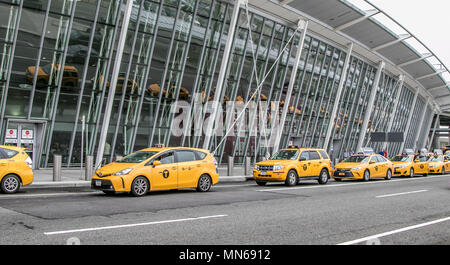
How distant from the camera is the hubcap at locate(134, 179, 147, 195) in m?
→ 12.1

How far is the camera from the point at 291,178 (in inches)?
666

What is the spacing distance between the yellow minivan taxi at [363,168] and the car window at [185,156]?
9935mm

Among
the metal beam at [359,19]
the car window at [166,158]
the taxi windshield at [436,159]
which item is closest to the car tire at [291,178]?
the car window at [166,158]

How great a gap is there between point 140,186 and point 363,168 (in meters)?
12.8

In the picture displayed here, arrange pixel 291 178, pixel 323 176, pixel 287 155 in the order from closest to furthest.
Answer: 1. pixel 291 178
2. pixel 287 155
3. pixel 323 176

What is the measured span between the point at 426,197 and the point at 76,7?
18.1 meters

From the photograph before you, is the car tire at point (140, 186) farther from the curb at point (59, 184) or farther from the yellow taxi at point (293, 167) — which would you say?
the yellow taxi at point (293, 167)

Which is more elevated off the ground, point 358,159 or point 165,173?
point 358,159

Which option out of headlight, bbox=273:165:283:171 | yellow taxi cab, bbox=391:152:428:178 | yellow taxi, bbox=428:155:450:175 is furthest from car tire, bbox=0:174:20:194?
yellow taxi, bbox=428:155:450:175

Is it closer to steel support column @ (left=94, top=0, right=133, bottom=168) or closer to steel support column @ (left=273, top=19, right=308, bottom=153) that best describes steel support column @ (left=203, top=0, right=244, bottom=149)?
steel support column @ (left=273, top=19, right=308, bottom=153)

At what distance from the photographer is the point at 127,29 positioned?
2205cm

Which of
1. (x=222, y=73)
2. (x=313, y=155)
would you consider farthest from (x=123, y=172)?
(x=222, y=73)

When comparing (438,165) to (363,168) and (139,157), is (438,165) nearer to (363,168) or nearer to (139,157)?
(363,168)

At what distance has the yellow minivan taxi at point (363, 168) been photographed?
20.5 metres
